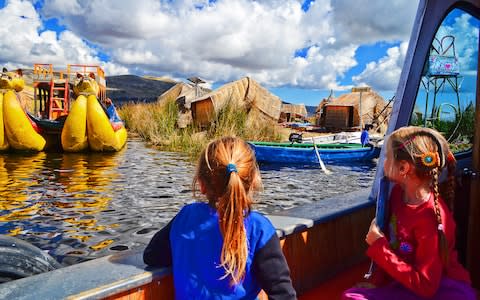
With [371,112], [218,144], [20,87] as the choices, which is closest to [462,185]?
[218,144]

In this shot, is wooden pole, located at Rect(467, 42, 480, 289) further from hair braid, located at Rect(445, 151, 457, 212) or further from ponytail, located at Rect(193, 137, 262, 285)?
ponytail, located at Rect(193, 137, 262, 285)

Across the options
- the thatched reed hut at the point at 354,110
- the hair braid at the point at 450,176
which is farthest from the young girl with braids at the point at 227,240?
the thatched reed hut at the point at 354,110

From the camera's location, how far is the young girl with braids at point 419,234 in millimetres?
1742

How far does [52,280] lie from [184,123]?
64.1 feet

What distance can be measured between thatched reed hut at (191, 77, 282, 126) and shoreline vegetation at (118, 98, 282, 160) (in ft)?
1.88

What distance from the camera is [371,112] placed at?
3111cm

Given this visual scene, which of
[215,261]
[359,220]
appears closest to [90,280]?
[215,261]

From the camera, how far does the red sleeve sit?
173 centimetres

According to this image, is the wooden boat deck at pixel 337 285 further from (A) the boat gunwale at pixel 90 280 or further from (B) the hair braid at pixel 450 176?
(A) the boat gunwale at pixel 90 280

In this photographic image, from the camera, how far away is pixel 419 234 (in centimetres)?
178

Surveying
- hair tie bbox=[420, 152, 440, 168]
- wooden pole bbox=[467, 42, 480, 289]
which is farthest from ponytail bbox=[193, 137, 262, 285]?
wooden pole bbox=[467, 42, 480, 289]

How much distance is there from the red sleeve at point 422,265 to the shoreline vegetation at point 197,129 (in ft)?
46.4

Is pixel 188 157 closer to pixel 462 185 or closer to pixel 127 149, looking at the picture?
pixel 127 149

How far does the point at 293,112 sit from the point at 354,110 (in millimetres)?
11731
